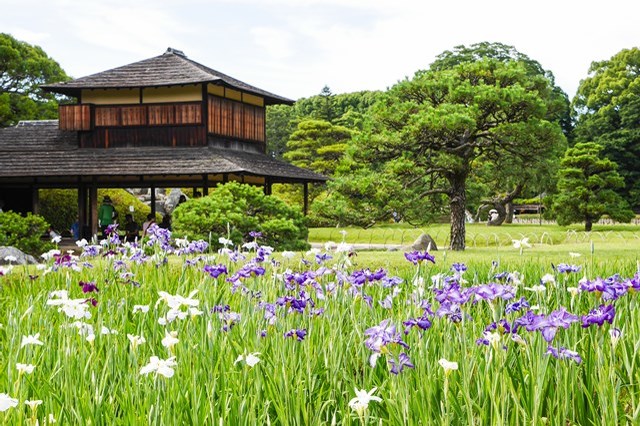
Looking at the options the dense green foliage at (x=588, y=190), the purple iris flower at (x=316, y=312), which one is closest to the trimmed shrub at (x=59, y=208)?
the dense green foliage at (x=588, y=190)

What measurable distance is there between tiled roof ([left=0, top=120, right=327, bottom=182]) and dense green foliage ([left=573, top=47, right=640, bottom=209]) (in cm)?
2203

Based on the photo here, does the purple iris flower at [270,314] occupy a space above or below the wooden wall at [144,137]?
below

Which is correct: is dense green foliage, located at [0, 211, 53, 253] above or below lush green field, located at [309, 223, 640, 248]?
above

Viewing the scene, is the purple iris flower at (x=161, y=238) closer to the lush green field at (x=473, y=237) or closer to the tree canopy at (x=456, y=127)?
the tree canopy at (x=456, y=127)

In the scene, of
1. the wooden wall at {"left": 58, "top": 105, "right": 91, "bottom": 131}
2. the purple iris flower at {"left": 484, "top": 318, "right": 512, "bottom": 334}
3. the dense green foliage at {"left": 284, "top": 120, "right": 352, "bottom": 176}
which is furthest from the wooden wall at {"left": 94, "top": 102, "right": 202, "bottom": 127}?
the purple iris flower at {"left": 484, "top": 318, "right": 512, "bottom": 334}

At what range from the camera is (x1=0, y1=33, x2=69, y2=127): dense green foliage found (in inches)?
1407

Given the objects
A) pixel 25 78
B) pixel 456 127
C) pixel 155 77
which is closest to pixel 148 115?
pixel 155 77

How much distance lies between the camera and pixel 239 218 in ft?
53.5

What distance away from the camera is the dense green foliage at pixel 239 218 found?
53.7 ft

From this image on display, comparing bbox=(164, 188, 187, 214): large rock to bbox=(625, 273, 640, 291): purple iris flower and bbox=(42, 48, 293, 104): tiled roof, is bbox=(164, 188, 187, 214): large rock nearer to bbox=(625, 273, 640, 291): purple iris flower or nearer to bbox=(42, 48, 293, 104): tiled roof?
bbox=(42, 48, 293, 104): tiled roof

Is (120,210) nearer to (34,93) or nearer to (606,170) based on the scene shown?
(34,93)

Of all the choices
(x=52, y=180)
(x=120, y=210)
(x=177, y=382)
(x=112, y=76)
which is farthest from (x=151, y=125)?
(x=177, y=382)

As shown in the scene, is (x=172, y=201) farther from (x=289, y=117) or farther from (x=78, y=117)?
(x=289, y=117)

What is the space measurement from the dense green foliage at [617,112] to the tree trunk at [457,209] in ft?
74.6
